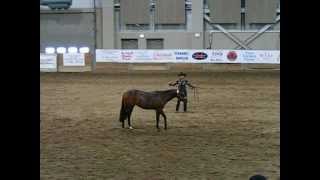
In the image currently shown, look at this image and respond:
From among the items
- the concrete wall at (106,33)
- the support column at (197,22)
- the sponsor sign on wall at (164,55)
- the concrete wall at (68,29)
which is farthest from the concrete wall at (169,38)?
the sponsor sign on wall at (164,55)

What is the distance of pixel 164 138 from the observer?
45.0 feet

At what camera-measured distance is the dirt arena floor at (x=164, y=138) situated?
32.5 ft

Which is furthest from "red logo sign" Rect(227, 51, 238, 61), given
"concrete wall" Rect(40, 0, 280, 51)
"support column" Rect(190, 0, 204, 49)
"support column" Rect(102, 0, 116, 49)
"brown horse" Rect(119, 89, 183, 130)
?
"brown horse" Rect(119, 89, 183, 130)

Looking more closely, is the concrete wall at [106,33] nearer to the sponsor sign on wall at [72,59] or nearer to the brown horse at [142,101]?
the sponsor sign on wall at [72,59]

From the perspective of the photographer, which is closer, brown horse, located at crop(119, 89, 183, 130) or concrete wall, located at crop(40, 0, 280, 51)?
brown horse, located at crop(119, 89, 183, 130)

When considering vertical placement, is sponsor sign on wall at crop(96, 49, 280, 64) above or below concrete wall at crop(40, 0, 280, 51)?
below

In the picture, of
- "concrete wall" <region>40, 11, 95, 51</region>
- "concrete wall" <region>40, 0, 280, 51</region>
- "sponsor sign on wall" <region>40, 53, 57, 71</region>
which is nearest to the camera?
"sponsor sign on wall" <region>40, 53, 57, 71</region>

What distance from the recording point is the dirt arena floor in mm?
9906

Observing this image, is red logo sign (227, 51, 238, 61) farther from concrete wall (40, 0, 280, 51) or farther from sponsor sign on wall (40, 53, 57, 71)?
sponsor sign on wall (40, 53, 57, 71)

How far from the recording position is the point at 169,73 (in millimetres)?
36156

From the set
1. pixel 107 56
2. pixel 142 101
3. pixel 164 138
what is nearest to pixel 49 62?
pixel 107 56
